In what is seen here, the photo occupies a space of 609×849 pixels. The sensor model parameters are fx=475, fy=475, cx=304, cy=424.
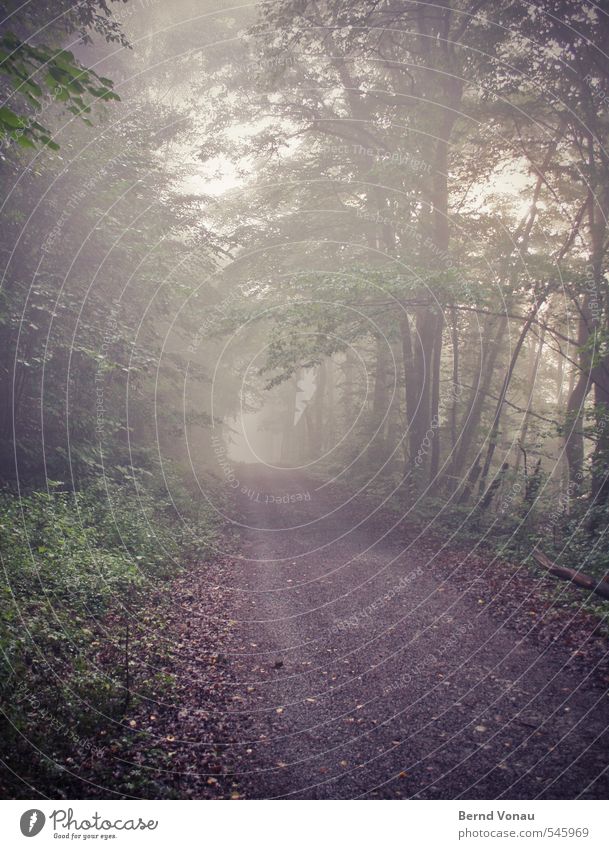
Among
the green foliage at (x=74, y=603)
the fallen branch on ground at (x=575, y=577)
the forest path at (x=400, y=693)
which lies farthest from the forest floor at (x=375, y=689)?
the green foliage at (x=74, y=603)

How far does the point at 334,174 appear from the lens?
64.4ft

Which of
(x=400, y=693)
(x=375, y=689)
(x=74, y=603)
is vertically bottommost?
(x=74, y=603)

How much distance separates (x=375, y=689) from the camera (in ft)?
21.6

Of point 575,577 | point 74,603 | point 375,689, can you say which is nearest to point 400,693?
point 375,689

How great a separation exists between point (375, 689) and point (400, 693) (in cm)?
35

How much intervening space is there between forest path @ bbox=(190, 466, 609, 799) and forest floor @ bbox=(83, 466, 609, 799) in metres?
0.02

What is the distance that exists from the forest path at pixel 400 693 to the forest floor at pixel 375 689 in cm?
2

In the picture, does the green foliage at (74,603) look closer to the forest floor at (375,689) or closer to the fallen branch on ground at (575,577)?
the forest floor at (375,689)

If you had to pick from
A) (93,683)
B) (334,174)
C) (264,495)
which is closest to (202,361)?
(264,495)

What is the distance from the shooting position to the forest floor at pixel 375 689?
15.9 ft

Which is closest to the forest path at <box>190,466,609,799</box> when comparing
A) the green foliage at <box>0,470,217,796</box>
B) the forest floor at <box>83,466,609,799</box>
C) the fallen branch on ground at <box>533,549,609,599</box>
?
the forest floor at <box>83,466,609,799</box>

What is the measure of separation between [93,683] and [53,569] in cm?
299

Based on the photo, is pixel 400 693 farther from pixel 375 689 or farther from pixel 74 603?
pixel 74 603

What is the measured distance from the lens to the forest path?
15.9 feet
